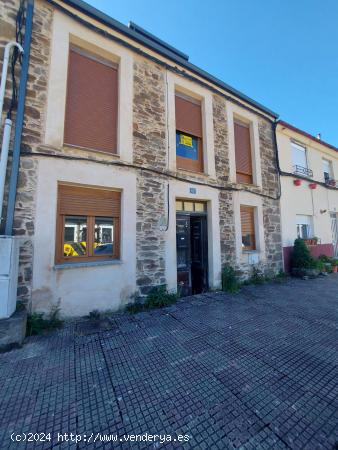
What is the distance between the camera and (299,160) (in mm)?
8773

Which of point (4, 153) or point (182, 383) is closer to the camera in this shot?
point (182, 383)

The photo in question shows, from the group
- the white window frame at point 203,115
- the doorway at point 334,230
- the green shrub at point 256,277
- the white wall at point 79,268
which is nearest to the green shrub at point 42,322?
the white wall at point 79,268

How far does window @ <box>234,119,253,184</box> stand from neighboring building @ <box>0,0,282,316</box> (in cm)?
22

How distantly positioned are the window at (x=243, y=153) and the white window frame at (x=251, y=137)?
11cm

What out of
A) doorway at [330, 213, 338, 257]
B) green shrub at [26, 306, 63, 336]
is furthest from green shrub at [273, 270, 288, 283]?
green shrub at [26, 306, 63, 336]

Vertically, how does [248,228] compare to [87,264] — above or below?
above

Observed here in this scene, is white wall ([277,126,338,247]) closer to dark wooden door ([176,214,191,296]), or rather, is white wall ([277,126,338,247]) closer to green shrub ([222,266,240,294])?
green shrub ([222,266,240,294])

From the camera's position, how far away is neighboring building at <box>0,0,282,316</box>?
3535mm

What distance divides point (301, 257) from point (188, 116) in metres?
6.07

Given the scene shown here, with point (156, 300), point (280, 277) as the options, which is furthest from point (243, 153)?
point (156, 300)

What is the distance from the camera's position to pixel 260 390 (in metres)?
2.04

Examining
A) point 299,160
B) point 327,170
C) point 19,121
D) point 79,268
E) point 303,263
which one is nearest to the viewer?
point 19,121

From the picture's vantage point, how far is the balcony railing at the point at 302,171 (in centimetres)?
838

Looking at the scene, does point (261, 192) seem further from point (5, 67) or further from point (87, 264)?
point (5, 67)
